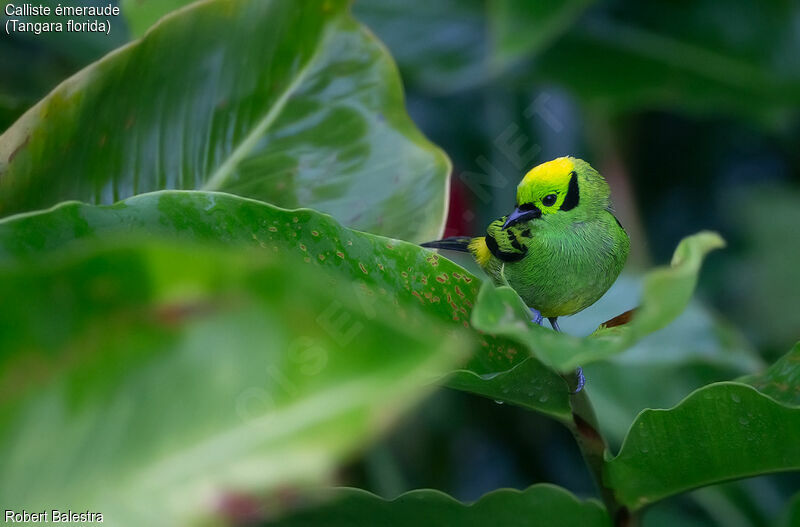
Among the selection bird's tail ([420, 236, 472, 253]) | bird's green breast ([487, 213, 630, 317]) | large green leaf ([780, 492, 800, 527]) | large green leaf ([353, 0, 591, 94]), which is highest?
bird's green breast ([487, 213, 630, 317])

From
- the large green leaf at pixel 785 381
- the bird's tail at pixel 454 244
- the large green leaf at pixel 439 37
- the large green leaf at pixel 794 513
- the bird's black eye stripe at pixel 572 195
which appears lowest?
the large green leaf at pixel 794 513

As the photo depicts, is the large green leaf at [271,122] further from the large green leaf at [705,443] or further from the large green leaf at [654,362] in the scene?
the large green leaf at [654,362]

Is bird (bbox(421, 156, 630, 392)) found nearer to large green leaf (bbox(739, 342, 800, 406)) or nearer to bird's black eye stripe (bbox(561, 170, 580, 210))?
bird's black eye stripe (bbox(561, 170, 580, 210))

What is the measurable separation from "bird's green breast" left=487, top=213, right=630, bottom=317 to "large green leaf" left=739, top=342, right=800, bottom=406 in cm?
14

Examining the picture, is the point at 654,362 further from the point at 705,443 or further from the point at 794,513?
the point at 705,443

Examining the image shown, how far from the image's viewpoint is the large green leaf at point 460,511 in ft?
1.74

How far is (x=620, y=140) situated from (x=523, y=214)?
1.10 m

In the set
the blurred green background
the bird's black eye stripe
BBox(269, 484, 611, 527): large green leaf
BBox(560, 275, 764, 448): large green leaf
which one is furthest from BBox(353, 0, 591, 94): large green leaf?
BBox(269, 484, 611, 527): large green leaf

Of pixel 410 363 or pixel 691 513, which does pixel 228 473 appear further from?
pixel 691 513

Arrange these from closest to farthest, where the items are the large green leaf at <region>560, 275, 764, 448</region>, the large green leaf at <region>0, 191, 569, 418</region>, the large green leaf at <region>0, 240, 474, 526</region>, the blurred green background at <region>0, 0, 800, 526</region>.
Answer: the large green leaf at <region>0, 240, 474, 526</region> → the large green leaf at <region>0, 191, 569, 418</region> → the large green leaf at <region>560, 275, 764, 448</region> → the blurred green background at <region>0, 0, 800, 526</region>

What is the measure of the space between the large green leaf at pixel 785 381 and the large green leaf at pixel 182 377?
0.36 metres

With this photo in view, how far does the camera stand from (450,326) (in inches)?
20.2

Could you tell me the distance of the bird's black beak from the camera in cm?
54

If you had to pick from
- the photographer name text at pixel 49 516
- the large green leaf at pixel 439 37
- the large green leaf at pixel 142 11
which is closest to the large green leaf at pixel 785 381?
the photographer name text at pixel 49 516
